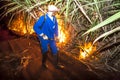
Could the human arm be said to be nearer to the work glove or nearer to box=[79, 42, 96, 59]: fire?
the work glove

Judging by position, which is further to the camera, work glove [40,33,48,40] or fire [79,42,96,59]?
fire [79,42,96,59]

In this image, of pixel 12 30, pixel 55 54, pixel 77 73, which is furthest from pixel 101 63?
pixel 12 30

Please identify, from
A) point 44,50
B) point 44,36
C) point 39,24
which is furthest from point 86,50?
point 39,24

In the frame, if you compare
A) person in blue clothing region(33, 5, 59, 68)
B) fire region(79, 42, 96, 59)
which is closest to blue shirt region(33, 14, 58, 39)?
person in blue clothing region(33, 5, 59, 68)

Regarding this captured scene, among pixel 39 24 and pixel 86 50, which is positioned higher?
pixel 39 24

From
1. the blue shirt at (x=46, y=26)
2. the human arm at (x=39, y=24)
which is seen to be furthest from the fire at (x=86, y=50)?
the human arm at (x=39, y=24)

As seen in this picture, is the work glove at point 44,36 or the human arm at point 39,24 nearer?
the human arm at point 39,24

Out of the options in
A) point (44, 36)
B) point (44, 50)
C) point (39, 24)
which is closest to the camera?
point (39, 24)

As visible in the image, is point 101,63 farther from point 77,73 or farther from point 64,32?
point 64,32

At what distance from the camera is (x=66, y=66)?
379cm

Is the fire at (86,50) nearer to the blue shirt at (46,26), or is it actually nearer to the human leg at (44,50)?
the human leg at (44,50)

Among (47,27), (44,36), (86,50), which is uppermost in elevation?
(47,27)

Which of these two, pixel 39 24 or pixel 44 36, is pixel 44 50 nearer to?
pixel 44 36

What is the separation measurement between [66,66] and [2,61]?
3.86ft
